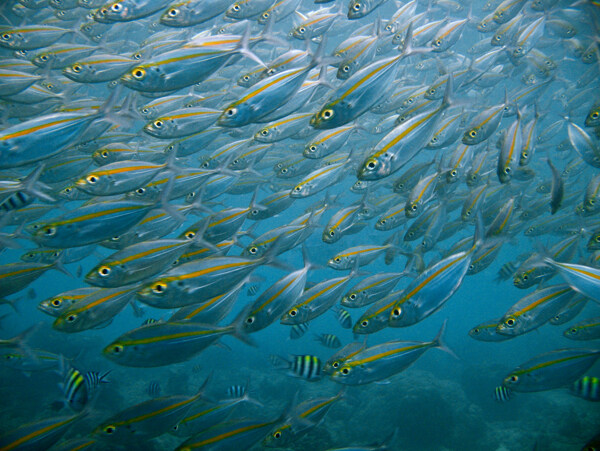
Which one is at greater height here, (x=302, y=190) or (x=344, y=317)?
(x=302, y=190)

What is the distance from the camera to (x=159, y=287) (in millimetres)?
2986

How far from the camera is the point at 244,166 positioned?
5504 millimetres

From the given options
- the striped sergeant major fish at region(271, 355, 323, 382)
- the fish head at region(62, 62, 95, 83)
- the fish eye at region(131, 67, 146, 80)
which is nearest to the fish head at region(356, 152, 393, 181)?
the fish eye at region(131, 67, 146, 80)

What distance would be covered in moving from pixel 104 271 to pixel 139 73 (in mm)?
2073

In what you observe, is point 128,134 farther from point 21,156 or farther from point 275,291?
point 275,291

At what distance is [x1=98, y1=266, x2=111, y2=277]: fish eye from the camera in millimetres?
3078

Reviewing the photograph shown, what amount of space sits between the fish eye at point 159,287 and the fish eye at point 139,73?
7.04 feet

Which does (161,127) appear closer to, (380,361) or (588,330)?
(380,361)

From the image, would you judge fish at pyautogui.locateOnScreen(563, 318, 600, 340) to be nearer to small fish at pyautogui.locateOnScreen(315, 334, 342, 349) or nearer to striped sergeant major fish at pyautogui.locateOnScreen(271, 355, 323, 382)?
striped sergeant major fish at pyautogui.locateOnScreen(271, 355, 323, 382)

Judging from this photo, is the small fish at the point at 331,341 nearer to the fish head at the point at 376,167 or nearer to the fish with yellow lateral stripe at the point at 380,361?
the fish with yellow lateral stripe at the point at 380,361

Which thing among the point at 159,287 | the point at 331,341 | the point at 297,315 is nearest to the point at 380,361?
the point at 297,315

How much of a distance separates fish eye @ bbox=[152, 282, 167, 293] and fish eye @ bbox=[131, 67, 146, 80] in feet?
7.04

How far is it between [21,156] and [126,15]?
6.56 ft

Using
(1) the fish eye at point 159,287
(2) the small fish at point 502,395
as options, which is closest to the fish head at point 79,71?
(1) the fish eye at point 159,287
